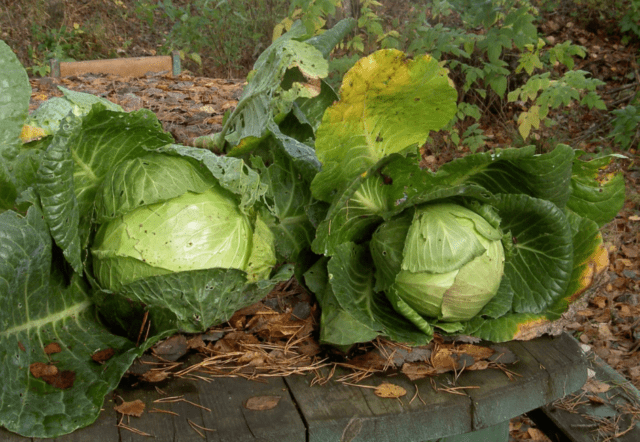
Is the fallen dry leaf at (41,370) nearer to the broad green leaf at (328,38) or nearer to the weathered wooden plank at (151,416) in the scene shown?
the weathered wooden plank at (151,416)

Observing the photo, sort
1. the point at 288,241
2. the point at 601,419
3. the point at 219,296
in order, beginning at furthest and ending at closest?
the point at 601,419, the point at 288,241, the point at 219,296

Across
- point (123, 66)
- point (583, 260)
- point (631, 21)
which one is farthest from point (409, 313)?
point (631, 21)

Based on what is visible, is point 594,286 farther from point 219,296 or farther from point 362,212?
point 219,296

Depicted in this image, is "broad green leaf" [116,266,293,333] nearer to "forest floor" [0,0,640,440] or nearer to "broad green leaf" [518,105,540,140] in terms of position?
"forest floor" [0,0,640,440]

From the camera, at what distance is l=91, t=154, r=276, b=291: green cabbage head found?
1.44 m

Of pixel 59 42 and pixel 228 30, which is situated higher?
pixel 228 30

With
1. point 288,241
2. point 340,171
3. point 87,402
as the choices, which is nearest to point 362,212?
point 340,171

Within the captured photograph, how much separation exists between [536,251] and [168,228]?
1095 mm

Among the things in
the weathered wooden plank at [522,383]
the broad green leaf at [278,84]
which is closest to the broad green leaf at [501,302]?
the weathered wooden plank at [522,383]

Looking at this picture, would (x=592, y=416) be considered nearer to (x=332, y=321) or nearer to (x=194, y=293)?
(x=332, y=321)

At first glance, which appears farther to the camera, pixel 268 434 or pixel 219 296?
pixel 219 296

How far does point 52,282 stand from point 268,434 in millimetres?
732

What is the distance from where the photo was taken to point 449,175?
1667mm

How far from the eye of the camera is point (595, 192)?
1.80 metres
